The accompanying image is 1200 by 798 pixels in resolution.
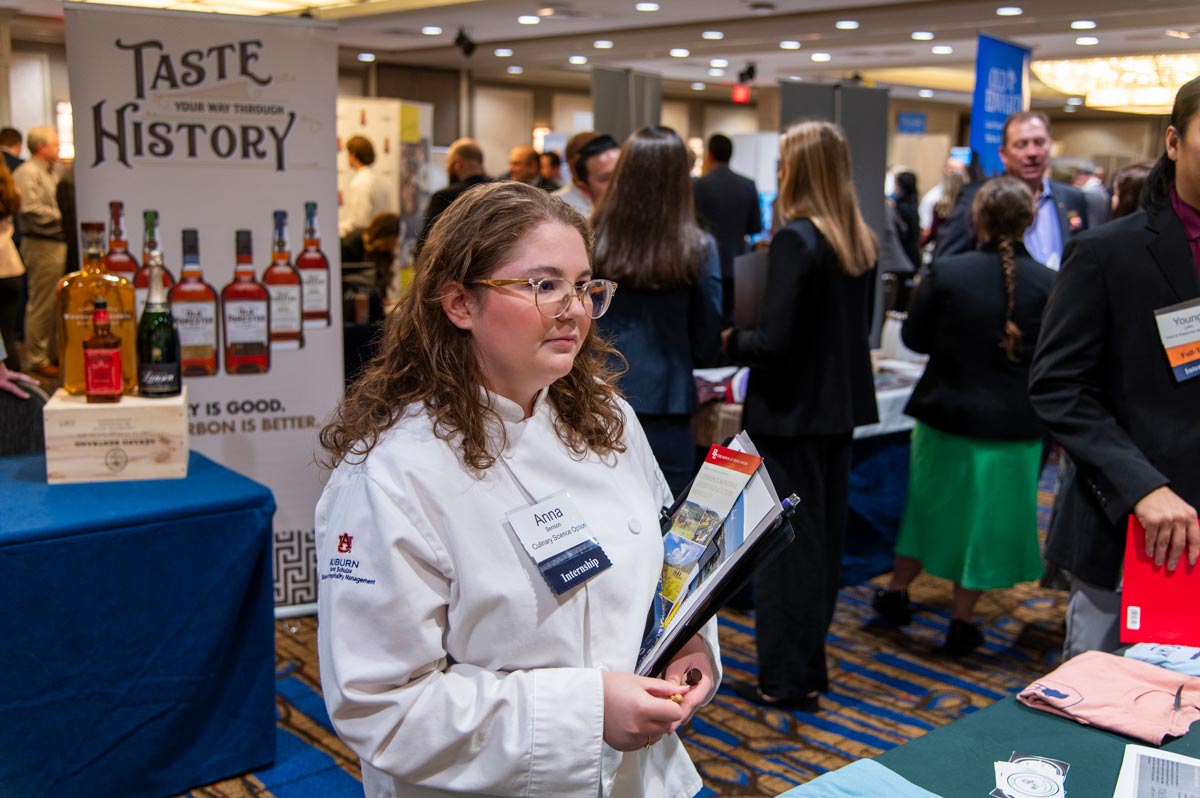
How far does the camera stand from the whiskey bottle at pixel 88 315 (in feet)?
8.43

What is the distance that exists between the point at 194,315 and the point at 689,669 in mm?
2412

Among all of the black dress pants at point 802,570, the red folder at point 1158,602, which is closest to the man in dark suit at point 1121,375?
the red folder at point 1158,602

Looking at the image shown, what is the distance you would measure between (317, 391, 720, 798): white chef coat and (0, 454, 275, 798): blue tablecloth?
1227 millimetres

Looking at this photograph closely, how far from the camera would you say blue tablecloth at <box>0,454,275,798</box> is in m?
2.19

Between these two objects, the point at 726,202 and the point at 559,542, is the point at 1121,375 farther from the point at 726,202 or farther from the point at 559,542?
the point at 726,202

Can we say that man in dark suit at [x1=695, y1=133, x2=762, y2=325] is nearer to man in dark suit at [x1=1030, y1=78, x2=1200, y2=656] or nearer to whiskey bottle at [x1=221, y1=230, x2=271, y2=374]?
whiskey bottle at [x1=221, y1=230, x2=271, y2=374]

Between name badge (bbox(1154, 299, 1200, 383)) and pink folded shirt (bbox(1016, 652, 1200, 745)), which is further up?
name badge (bbox(1154, 299, 1200, 383))

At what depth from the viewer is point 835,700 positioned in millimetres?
3238

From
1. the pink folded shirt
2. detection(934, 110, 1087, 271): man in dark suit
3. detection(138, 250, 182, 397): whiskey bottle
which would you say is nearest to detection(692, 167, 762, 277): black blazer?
detection(934, 110, 1087, 271): man in dark suit

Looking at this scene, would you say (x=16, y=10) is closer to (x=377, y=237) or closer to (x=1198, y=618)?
(x=377, y=237)

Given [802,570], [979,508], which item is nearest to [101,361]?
[802,570]

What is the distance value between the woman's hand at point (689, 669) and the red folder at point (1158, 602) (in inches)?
25.2

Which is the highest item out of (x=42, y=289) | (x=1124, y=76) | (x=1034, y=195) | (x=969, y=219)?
A: (x=1124, y=76)

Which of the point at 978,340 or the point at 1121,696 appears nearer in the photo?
the point at 1121,696
